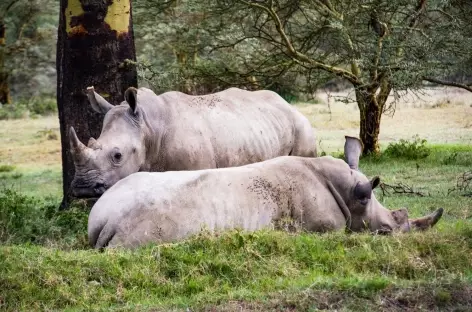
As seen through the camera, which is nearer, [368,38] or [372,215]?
[372,215]

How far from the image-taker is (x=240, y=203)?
8305 mm

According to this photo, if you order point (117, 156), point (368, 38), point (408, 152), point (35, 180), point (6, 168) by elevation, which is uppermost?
point (368, 38)

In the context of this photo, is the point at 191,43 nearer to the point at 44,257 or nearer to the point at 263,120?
the point at 263,120

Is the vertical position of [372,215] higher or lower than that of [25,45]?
lower

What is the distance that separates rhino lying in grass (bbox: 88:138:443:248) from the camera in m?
7.86

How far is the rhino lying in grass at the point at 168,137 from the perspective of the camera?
9320 millimetres

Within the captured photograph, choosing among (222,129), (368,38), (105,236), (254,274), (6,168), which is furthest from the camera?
(6,168)

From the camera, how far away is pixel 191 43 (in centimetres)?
1850

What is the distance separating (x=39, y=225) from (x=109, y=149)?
3.34 feet

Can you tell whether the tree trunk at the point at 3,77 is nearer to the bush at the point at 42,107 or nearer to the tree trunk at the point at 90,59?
the bush at the point at 42,107

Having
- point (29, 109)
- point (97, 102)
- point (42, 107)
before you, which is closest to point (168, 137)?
point (97, 102)

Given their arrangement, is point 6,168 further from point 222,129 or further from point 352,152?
point 352,152

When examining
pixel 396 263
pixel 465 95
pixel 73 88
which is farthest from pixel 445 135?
pixel 396 263

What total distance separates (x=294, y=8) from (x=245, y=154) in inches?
266
